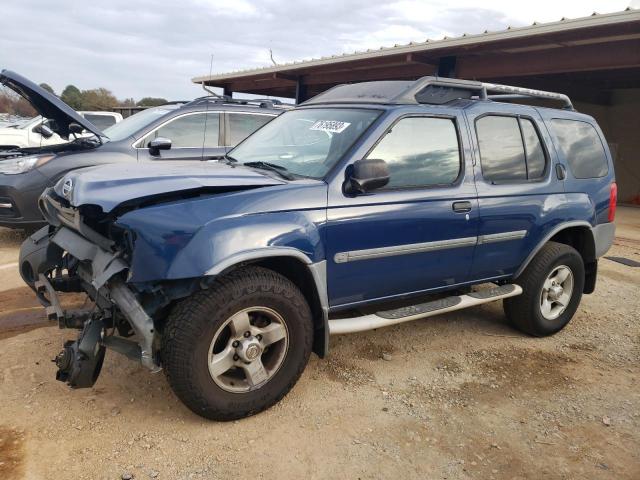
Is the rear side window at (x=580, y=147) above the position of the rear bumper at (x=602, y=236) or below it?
above

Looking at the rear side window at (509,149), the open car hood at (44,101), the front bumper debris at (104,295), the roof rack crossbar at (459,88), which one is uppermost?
the roof rack crossbar at (459,88)

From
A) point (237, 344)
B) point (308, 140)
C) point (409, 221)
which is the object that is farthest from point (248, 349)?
point (308, 140)

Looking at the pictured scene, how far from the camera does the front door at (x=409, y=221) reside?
3.19 meters

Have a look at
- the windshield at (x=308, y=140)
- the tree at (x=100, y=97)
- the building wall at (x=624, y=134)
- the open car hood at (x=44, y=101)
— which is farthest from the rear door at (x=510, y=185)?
the tree at (x=100, y=97)

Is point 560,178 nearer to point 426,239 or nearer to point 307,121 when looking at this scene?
point 426,239

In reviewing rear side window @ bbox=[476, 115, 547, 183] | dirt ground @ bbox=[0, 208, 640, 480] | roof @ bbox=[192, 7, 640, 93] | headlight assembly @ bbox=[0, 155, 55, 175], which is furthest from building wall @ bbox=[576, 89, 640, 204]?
headlight assembly @ bbox=[0, 155, 55, 175]

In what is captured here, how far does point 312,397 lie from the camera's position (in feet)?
10.7

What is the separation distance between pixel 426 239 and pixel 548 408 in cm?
133

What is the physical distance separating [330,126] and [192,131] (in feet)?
11.7

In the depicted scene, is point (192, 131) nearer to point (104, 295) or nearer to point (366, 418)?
point (104, 295)

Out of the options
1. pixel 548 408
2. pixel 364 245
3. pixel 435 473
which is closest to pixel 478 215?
pixel 364 245

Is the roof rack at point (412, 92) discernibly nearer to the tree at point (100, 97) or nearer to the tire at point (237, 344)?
the tire at point (237, 344)

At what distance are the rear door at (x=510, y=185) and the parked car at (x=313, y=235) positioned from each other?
15 mm

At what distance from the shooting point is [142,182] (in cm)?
291
